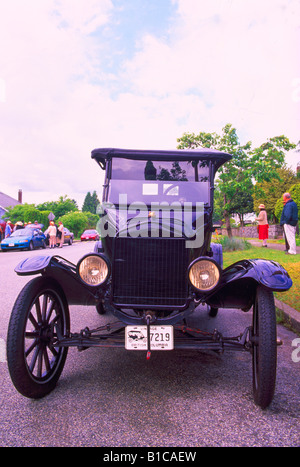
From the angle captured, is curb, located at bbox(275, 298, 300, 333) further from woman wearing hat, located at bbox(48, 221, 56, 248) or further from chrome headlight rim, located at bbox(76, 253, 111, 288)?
woman wearing hat, located at bbox(48, 221, 56, 248)

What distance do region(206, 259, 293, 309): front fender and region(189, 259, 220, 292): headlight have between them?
0.11 meters

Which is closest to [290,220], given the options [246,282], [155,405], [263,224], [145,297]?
[263,224]

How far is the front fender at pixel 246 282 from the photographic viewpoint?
2.46 meters

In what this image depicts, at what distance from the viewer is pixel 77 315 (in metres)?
4.93

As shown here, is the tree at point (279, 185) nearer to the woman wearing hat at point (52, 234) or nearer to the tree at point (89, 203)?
the woman wearing hat at point (52, 234)

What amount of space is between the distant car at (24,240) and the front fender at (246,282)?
54.0 feet

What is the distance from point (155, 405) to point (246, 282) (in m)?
1.19

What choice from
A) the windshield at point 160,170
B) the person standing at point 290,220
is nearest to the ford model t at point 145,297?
the windshield at point 160,170

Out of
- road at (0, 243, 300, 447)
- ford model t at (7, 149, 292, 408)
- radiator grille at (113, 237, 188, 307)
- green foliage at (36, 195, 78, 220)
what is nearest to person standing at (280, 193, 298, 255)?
road at (0, 243, 300, 447)

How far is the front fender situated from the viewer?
2.46 metres

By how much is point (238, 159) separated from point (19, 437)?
51.1 ft

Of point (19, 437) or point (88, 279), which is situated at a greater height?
point (88, 279)
